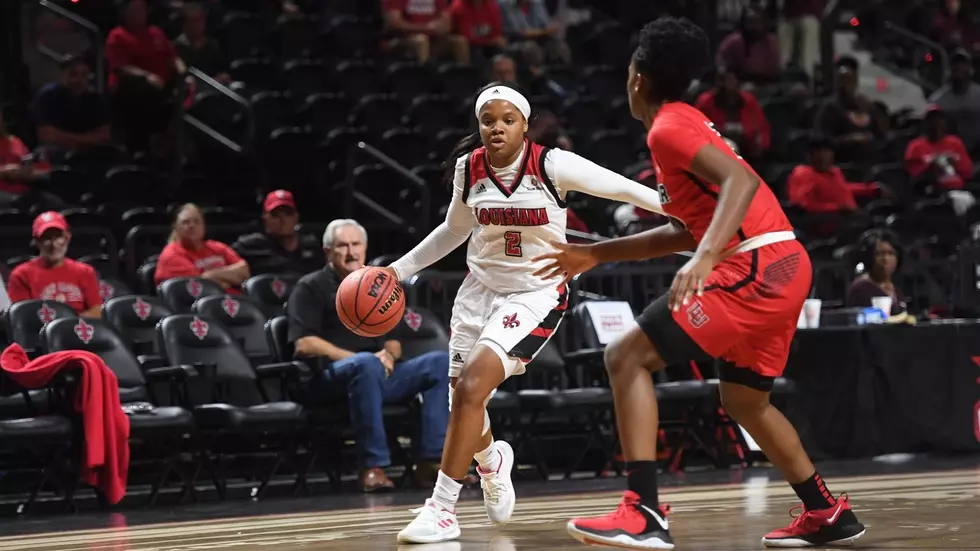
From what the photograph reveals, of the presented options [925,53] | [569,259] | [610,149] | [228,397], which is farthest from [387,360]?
[925,53]

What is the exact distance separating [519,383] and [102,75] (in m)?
5.40

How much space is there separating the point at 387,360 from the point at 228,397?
1124 millimetres

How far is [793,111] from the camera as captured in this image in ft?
53.3

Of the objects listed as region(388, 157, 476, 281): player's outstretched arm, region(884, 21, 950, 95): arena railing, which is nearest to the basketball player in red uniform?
region(388, 157, 476, 281): player's outstretched arm

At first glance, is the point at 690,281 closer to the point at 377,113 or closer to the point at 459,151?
the point at 459,151

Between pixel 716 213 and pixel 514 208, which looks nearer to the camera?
pixel 716 213

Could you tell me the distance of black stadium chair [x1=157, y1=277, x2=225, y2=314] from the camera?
10.2 m

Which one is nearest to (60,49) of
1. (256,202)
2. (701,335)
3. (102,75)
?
(102,75)

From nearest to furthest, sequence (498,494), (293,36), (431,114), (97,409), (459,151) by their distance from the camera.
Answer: (498,494) < (459,151) < (97,409) < (431,114) < (293,36)

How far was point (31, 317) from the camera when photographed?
9312 millimetres

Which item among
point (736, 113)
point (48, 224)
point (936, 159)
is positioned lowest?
point (48, 224)

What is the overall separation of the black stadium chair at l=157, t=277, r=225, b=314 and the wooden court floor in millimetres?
2824

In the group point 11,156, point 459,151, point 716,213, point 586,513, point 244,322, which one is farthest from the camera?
point 11,156

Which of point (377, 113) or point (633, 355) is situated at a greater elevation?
point (377, 113)
